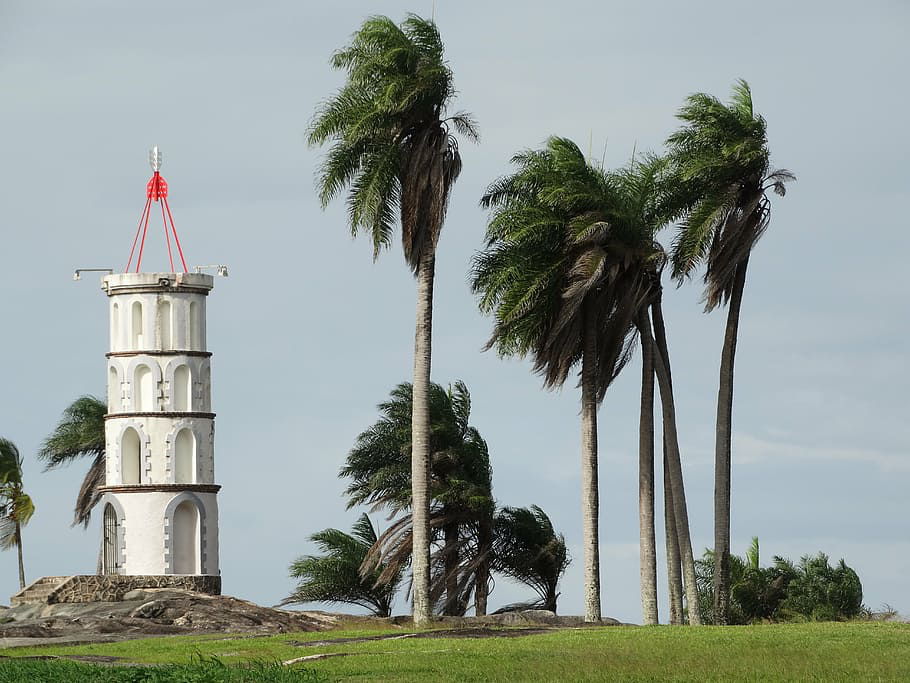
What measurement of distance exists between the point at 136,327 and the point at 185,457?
13.4 ft

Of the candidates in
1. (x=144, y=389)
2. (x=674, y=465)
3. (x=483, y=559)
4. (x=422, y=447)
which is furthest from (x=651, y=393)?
(x=144, y=389)

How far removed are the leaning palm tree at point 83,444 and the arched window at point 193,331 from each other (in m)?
7.19

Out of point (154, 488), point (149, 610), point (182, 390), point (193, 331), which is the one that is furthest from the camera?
point (193, 331)

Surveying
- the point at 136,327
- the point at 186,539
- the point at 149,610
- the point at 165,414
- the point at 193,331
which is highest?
the point at 136,327

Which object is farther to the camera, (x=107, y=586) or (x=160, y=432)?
(x=160, y=432)

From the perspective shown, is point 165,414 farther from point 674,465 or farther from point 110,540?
point 674,465

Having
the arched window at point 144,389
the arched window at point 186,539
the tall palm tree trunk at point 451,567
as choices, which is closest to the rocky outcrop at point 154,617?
the arched window at point 186,539

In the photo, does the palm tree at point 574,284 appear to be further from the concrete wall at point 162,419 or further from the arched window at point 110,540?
the arched window at point 110,540

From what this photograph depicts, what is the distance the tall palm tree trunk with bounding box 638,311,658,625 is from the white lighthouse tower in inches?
613

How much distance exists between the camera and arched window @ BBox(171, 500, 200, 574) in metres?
46.4

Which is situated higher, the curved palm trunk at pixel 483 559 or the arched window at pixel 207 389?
the arched window at pixel 207 389

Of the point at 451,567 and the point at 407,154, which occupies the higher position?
the point at 407,154

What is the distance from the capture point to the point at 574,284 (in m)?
34.8

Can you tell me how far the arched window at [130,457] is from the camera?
1832 inches
